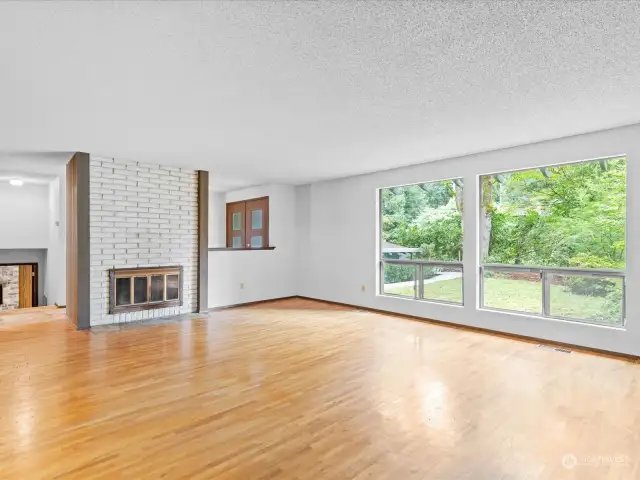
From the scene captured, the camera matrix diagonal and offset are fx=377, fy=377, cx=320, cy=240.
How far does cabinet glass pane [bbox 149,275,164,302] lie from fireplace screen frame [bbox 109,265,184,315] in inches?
1.2

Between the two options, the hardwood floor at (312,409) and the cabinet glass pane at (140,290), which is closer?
the hardwood floor at (312,409)

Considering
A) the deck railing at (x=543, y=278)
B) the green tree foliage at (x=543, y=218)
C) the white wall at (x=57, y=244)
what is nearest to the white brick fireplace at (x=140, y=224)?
the white wall at (x=57, y=244)

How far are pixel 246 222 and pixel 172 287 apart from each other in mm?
2902

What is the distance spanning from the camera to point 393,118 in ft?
11.7

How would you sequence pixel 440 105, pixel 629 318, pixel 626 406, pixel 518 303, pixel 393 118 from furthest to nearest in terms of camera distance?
pixel 518 303, pixel 629 318, pixel 393 118, pixel 440 105, pixel 626 406

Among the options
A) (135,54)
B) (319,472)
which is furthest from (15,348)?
(319,472)

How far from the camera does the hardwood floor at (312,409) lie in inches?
80.5

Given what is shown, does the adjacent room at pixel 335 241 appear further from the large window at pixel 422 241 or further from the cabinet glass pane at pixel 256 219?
the cabinet glass pane at pixel 256 219

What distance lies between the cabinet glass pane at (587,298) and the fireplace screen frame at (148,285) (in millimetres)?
5252

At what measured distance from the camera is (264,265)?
750 centimetres

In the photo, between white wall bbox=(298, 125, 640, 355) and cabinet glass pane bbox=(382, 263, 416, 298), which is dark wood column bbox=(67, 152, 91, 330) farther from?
cabinet glass pane bbox=(382, 263, 416, 298)

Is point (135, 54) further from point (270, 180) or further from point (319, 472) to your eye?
point (270, 180)

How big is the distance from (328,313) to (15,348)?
13.5ft

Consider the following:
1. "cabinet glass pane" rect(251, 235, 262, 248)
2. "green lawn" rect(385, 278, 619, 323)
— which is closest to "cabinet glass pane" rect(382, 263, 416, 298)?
"green lawn" rect(385, 278, 619, 323)
